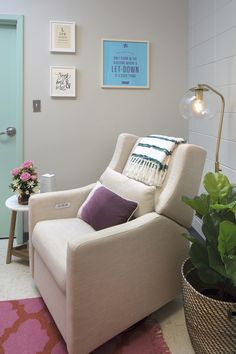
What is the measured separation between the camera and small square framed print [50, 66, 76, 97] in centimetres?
269

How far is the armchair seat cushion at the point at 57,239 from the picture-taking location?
157 centimetres

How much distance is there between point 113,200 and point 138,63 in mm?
1415

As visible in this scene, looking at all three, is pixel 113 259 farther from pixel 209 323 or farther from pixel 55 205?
pixel 55 205

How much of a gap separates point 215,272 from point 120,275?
42 cm

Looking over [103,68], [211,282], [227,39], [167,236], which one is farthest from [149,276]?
[103,68]

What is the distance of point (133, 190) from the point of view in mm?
1915

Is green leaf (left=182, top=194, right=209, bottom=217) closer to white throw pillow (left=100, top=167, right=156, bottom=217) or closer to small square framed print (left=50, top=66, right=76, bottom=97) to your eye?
white throw pillow (left=100, top=167, right=156, bottom=217)

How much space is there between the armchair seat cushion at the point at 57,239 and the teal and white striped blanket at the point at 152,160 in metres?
0.44

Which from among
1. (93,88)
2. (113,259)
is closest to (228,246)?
(113,259)

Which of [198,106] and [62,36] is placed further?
[62,36]

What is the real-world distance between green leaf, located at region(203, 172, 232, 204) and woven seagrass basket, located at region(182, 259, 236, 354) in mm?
412

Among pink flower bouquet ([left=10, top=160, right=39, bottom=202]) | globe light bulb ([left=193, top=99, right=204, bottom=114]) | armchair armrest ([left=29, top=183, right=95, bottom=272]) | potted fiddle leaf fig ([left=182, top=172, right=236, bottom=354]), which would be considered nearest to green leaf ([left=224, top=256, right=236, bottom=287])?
potted fiddle leaf fig ([left=182, top=172, right=236, bottom=354])

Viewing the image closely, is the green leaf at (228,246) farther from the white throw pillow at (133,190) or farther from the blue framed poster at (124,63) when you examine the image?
the blue framed poster at (124,63)

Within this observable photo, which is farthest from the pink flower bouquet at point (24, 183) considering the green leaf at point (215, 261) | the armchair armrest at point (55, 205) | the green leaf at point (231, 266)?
the green leaf at point (231, 266)
